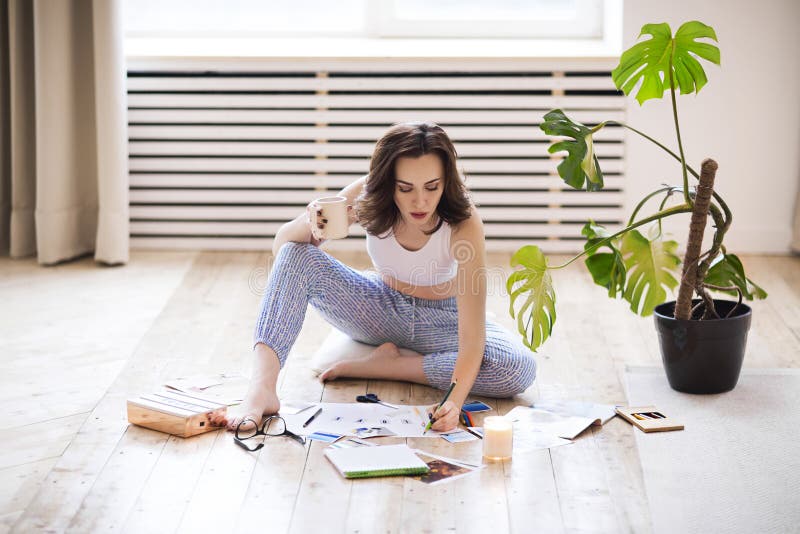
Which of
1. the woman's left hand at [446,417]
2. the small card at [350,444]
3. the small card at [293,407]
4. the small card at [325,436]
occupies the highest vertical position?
the woman's left hand at [446,417]

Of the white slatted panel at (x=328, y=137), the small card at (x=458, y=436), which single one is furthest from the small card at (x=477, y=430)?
the white slatted panel at (x=328, y=137)

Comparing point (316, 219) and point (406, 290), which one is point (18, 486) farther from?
point (406, 290)

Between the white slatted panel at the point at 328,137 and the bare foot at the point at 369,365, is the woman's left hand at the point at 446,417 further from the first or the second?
the white slatted panel at the point at 328,137

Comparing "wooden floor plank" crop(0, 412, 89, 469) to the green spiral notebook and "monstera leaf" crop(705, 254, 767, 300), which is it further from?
"monstera leaf" crop(705, 254, 767, 300)

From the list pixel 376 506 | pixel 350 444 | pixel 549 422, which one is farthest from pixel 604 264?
pixel 376 506

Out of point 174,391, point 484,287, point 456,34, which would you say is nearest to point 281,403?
point 174,391

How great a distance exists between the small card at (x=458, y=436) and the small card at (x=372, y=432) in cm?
12

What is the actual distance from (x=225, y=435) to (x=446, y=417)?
1.56ft

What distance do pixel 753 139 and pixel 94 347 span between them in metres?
2.49

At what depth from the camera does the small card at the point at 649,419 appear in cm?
222

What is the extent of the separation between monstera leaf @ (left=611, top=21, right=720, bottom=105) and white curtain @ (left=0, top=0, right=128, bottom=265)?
6.50ft

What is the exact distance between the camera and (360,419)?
225 cm

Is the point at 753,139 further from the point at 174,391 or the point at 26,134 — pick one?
the point at 26,134

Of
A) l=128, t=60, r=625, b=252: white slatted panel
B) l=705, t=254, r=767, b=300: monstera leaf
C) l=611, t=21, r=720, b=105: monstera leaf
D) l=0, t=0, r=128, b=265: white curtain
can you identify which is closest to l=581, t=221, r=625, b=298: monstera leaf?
l=705, t=254, r=767, b=300: monstera leaf
